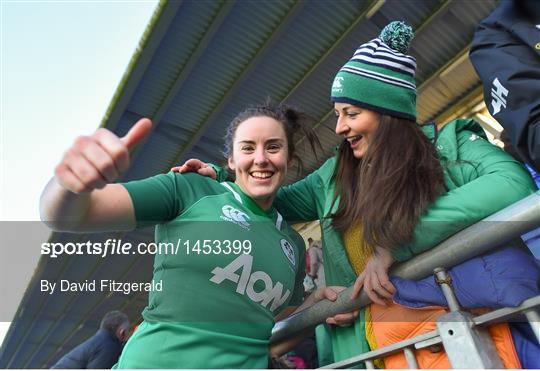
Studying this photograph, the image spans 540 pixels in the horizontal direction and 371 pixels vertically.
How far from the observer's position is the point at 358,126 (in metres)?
1.48

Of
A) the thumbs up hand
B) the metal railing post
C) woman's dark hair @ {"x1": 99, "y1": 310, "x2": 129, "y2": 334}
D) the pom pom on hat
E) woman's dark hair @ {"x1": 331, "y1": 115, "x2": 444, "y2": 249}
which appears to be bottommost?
the metal railing post

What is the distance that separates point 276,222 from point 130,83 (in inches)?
139

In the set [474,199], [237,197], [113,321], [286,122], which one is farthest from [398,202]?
[113,321]

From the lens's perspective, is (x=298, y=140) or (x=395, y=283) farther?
(x=298, y=140)

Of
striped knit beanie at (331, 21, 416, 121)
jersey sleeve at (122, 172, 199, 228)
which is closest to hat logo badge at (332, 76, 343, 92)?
striped knit beanie at (331, 21, 416, 121)

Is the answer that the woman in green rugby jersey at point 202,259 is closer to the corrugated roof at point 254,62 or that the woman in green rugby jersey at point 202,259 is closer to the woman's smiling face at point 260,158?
the woman's smiling face at point 260,158

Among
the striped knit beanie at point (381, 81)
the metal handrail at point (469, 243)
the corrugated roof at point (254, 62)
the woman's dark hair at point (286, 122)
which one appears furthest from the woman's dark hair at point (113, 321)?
the striped knit beanie at point (381, 81)

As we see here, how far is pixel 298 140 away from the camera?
174 centimetres

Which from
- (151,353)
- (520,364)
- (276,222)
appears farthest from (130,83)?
(520,364)

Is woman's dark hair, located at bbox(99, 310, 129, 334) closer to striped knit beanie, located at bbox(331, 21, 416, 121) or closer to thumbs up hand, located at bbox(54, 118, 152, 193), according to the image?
striped knit beanie, located at bbox(331, 21, 416, 121)

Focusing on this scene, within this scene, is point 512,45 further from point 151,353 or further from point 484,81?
point 151,353

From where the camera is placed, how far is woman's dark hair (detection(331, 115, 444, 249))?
115cm

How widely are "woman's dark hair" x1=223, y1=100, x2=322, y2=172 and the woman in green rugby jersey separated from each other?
211 mm

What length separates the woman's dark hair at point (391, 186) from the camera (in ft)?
3.77
